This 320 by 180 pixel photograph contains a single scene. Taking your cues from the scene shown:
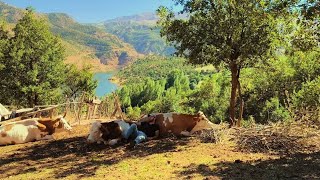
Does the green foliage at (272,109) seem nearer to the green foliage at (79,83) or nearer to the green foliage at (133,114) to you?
the green foliage at (133,114)

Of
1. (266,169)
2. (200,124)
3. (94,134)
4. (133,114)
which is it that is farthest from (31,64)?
(266,169)

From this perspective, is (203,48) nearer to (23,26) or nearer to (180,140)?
(180,140)

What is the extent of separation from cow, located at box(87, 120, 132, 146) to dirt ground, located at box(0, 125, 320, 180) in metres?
0.26

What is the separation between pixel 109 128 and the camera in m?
11.2

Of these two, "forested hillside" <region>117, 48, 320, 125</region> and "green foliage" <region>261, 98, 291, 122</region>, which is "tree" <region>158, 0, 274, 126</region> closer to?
"forested hillside" <region>117, 48, 320, 125</region>

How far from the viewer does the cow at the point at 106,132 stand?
36.4 feet

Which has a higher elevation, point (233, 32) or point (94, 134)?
point (233, 32)

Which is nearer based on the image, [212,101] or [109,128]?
[109,128]

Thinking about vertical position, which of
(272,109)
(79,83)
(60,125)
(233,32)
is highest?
(233,32)

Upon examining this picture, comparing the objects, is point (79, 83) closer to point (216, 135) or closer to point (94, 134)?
point (94, 134)

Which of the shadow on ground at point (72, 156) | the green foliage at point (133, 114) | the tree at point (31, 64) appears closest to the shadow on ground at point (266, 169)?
the shadow on ground at point (72, 156)

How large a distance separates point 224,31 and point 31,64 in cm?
1936

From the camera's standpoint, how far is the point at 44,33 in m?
27.3

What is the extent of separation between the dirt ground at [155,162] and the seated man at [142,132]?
1.12 ft
